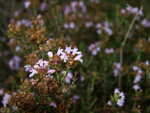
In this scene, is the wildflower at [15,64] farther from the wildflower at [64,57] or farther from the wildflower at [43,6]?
the wildflower at [64,57]

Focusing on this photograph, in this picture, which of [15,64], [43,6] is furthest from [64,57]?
[43,6]

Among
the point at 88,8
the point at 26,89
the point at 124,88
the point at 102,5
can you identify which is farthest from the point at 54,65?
the point at 102,5

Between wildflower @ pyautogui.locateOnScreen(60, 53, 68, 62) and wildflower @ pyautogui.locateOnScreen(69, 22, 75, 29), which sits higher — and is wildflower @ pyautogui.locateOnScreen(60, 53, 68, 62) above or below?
below

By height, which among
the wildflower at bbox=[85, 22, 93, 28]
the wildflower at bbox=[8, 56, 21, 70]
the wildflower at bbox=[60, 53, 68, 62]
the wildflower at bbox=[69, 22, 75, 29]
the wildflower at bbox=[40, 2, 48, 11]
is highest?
the wildflower at bbox=[40, 2, 48, 11]

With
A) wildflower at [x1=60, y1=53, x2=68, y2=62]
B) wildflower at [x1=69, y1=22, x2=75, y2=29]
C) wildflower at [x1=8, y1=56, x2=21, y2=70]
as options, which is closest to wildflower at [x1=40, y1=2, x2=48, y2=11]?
wildflower at [x1=69, y1=22, x2=75, y2=29]

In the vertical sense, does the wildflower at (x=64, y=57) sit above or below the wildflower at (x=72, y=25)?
below

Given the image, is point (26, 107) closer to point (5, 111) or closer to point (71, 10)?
point (5, 111)

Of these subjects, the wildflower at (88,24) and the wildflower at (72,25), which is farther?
the wildflower at (88,24)

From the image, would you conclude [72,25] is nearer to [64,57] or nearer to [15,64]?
[15,64]

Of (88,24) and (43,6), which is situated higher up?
(43,6)

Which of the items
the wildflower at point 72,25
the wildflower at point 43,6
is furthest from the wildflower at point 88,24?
the wildflower at point 43,6

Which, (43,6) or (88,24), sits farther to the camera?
(43,6)

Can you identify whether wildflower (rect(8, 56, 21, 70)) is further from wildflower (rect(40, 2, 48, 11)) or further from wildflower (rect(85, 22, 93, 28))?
wildflower (rect(85, 22, 93, 28))
